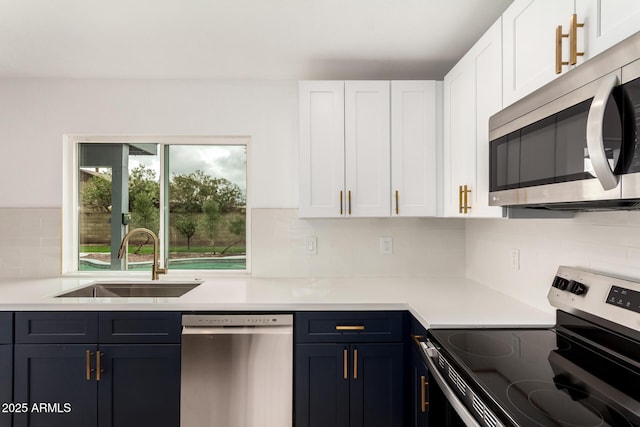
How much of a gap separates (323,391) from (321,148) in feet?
4.34

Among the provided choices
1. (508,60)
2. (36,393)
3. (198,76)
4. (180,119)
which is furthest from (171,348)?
(508,60)

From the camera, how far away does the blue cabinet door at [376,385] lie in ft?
6.07

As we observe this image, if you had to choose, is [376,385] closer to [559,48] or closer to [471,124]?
[471,124]

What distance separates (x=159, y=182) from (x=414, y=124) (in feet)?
5.88

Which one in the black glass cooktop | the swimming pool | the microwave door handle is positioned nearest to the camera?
the microwave door handle

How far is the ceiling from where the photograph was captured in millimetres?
1693

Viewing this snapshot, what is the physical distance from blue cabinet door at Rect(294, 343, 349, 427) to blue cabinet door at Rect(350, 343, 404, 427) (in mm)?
45

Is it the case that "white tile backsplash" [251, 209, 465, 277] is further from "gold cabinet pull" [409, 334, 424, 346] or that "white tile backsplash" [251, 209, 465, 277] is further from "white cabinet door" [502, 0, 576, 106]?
"white cabinet door" [502, 0, 576, 106]

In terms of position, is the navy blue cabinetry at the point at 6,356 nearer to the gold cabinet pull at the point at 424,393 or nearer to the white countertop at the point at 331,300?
the white countertop at the point at 331,300

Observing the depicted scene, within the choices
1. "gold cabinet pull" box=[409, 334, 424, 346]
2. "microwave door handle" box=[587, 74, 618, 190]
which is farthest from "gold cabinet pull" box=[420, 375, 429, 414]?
"microwave door handle" box=[587, 74, 618, 190]

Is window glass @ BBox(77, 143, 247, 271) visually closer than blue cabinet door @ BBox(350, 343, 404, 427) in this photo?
No

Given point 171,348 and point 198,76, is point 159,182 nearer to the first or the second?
point 198,76

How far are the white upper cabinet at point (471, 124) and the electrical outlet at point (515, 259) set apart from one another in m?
0.35

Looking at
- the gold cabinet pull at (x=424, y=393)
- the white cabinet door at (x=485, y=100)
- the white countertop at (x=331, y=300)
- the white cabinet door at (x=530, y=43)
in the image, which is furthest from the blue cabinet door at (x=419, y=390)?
the white cabinet door at (x=530, y=43)
